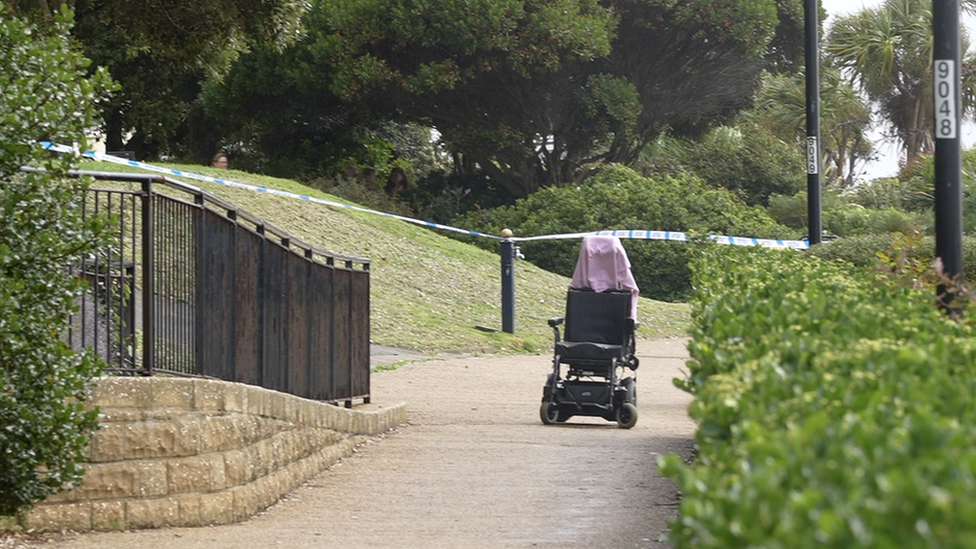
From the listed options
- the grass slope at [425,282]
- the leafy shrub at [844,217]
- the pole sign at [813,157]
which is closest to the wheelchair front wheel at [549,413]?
the pole sign at [813,157]

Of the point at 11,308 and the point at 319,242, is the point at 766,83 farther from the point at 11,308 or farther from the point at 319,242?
the point at 11,308

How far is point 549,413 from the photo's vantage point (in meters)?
13.1

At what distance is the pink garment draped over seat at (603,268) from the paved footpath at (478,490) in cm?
136

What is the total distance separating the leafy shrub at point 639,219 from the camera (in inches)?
1141

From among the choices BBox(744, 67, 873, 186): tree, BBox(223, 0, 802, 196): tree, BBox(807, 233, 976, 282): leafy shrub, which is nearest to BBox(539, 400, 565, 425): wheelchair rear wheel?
BBox(807, 233, 976, 282): leafy shrub

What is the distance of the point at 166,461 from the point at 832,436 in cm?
566

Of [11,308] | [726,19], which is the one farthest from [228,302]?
[726,19]

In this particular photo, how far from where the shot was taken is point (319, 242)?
22.4 metres

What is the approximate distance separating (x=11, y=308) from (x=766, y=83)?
43658mm

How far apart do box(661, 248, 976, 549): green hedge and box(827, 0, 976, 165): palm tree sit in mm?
39410

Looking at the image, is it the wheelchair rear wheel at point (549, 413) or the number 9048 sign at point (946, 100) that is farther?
the wheelchair rear wheel at point (549, 413)

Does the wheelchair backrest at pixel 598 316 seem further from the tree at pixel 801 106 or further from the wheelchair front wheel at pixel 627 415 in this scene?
the tree at pixel 801 106

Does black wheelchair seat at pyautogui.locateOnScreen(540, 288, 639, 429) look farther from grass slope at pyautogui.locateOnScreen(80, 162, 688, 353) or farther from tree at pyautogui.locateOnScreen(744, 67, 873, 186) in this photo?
tree at pyautogui.locateOnScreen(744, 67, 873, 186)

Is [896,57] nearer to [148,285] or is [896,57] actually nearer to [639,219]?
[639,219]
